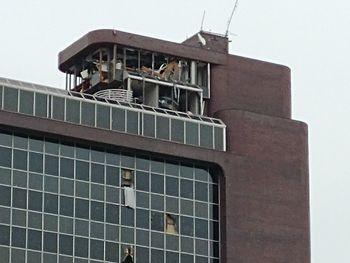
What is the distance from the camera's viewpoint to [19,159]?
118688mm

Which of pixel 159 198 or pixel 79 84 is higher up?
pixel 79 84

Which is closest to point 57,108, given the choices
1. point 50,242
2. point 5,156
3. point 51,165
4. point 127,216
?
point 51,165

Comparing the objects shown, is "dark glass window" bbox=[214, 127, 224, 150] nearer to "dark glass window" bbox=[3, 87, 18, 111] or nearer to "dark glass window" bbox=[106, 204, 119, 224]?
"dark glass window" bbox=[106, 204, 119, 224]

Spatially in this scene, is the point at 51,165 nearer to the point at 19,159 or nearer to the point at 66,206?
the point at 19,159

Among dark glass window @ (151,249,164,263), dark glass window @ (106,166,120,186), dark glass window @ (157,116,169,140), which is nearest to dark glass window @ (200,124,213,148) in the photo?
dark glass window @ (157,116,169,140)

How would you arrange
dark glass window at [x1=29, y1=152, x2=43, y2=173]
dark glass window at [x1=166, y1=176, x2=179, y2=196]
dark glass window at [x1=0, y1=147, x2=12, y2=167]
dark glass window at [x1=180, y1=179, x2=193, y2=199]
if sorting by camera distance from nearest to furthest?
1. dark glass window at [x1=0, y1=147, x2=12, y2=167]
2. dark glass window at [x1=29, y1=152, x2=43, y2=173]
3. dark glass window at [x1=166, y1=176, x2=179, y2=196]
4. dark glass window at [x1=180, y1=179, x2=193, y2=199]

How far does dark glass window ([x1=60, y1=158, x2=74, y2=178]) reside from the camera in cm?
12012

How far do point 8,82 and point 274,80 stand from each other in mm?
20211

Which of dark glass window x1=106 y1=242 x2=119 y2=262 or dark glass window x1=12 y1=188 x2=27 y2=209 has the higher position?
dark glass window x1=12 y1=188 x2=27 y2=209

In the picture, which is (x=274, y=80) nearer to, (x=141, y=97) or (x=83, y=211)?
(x=141, y=97)

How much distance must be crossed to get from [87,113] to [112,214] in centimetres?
667

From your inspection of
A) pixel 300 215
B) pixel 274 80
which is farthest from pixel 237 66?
pixel 300 215

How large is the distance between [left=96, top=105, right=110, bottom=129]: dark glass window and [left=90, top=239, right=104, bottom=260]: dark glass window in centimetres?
757

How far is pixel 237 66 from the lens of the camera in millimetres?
128625
